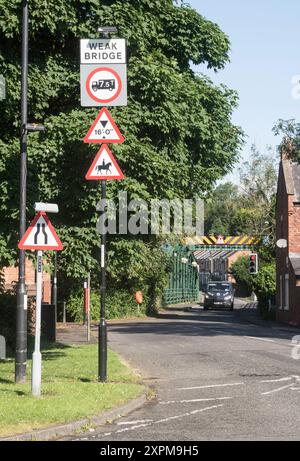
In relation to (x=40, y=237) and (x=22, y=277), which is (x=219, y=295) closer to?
(x=22, y=277)

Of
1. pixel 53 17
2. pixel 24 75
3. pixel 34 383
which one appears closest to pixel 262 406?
pixel 34 383

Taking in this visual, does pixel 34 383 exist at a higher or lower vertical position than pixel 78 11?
lower

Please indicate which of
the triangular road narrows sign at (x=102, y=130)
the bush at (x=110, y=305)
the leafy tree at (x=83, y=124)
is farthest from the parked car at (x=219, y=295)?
the triangular road narrows sign at (x=102, y=130)

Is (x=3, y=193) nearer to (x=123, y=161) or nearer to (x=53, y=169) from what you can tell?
(x=53, y=169)

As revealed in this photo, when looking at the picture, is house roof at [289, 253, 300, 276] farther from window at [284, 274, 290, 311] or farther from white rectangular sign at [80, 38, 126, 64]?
white rectangular sign at [80, 38, 126, 64]

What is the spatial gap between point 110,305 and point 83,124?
27909 mm

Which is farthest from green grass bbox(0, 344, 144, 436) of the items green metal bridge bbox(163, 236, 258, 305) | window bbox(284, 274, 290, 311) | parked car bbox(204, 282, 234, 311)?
green metal bridge bbox(163, 236, 258, 305)

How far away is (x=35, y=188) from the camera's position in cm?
1466

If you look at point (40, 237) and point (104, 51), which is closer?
point (40, 237)

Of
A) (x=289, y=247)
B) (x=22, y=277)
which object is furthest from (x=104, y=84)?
(x=289, y=247)

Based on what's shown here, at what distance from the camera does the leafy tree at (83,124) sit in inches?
573

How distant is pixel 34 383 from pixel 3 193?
488 cm

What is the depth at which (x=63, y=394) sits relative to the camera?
10.9 m

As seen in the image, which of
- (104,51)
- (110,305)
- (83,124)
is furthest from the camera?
(110,305)
